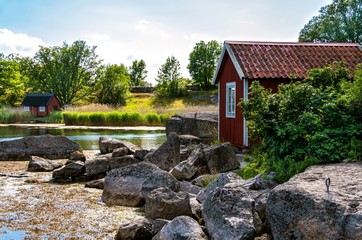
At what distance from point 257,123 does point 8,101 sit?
57789mm

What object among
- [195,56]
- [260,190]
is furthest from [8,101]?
[260,190]

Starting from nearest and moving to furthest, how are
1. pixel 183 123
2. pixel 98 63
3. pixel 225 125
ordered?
pixel 225 125 < pixel 183 123 < pixel 98 63

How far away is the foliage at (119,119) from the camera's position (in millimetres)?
32219

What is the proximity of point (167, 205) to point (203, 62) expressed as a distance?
183 ft

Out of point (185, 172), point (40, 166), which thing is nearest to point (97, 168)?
point (40, 166)

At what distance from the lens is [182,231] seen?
567cm

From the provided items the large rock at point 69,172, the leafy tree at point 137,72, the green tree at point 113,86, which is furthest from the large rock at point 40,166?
the leafy tree at point 137,72

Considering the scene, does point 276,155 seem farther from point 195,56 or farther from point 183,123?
point 195,56

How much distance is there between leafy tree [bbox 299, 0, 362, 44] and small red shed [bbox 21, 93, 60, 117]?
30181mm

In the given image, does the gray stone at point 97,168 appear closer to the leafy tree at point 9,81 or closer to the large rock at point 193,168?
Result: the large rock at point 193,168

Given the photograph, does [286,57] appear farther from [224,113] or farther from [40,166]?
[40,166]

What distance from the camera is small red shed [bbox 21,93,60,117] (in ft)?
174

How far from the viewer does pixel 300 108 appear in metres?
8.27

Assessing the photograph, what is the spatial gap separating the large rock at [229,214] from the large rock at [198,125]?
12.0 metres
